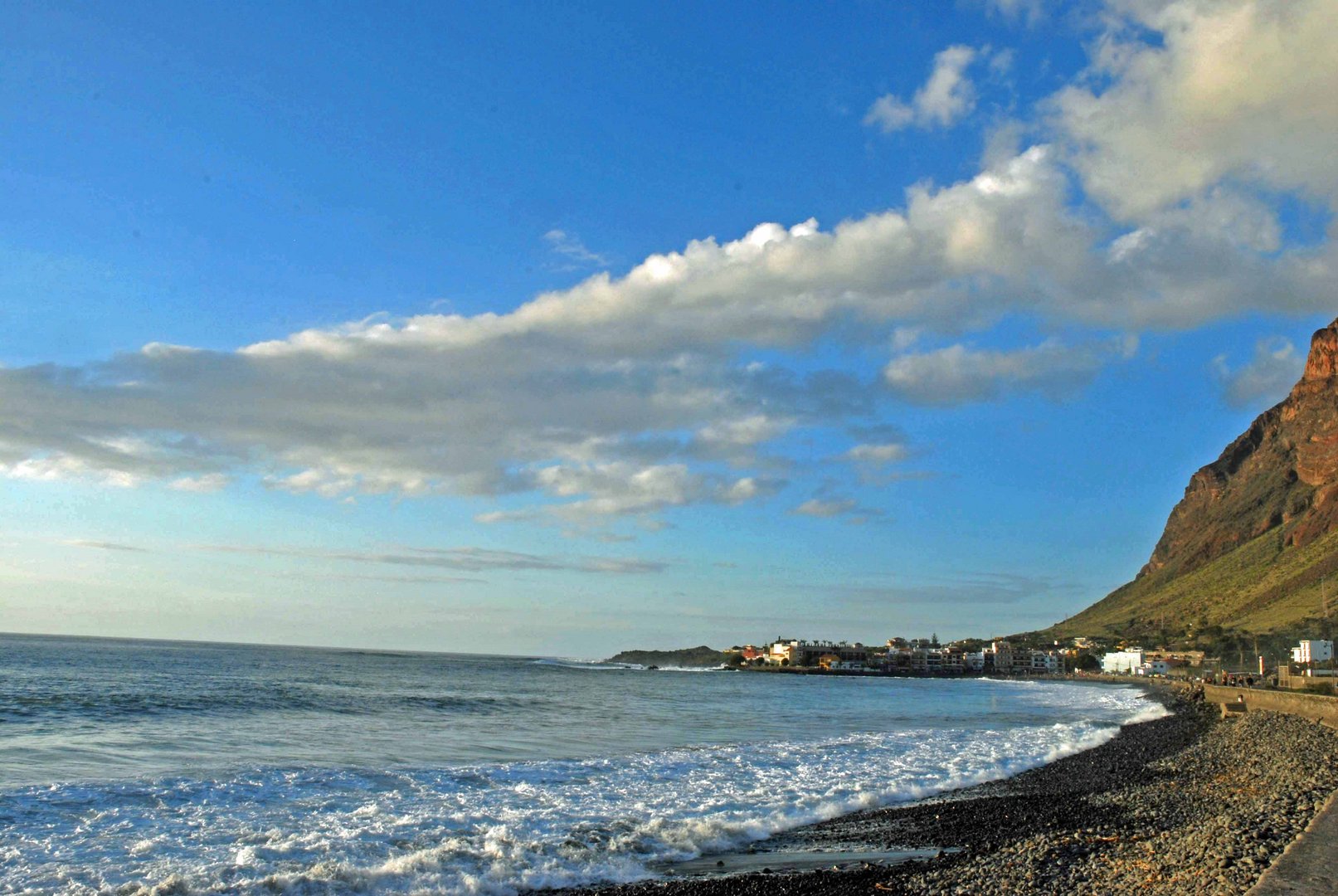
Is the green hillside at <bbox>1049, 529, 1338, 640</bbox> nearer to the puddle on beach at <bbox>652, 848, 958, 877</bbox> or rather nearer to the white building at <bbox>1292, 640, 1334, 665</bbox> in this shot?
the white building at <bbox>1292, 640, 1334, 665</bbox>

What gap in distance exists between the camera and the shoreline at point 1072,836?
1111 cm

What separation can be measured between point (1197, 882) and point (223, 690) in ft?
183

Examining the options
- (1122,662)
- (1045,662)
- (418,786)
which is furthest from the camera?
(1045,662)

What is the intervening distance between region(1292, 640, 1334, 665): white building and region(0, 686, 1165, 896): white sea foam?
73364mm

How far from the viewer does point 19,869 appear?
12500 millimetres

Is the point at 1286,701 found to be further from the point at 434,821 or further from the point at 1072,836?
the point at 434,821

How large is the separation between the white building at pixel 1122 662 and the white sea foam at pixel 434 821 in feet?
434

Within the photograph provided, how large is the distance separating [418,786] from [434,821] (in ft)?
13.5

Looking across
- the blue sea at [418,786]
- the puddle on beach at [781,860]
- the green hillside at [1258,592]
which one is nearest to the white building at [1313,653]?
the green hillside at [1258,592]

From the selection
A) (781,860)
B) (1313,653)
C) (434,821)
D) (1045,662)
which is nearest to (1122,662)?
(1045,662)

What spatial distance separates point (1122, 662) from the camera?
147750 mm

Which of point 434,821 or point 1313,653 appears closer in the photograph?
point 434,821

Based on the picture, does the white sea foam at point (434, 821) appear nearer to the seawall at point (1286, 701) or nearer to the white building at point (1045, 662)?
the seawall at point (1286, 701)

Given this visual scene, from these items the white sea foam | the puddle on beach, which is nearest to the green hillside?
the white sea foam
